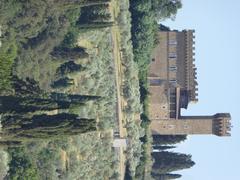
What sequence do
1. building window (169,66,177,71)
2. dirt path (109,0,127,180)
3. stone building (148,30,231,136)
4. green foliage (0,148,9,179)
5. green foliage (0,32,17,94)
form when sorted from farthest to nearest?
1. building window (169,66,177,71)
2. stone building (148,30,231,136)
3. dirt path (109,0,127,180)
4. green foliage (0,148,9,179)
5. green foliage (0,32,17,94)

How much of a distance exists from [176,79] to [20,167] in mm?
30781

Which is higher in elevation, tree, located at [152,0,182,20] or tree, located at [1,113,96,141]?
tree, located at [152,0,182,20]

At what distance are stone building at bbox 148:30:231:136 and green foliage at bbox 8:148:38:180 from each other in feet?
92.8

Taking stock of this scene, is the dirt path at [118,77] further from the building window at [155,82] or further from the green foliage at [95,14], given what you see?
the building window at [155,82]

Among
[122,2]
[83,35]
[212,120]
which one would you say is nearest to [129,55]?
[122,2]

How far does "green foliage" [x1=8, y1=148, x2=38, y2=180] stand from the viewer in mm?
41031

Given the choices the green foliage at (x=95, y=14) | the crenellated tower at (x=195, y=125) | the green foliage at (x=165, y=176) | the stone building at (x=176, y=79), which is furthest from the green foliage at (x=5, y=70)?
the green foliage at (x=165, y=176)

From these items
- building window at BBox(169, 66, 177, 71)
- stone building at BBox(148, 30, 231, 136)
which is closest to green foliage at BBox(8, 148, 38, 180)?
stone building at BBox(148, 30, 231, 136)

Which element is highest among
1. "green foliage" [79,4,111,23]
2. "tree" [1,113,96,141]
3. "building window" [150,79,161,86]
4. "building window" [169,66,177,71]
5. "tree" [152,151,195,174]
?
"green foliage" [79,4,111,23]

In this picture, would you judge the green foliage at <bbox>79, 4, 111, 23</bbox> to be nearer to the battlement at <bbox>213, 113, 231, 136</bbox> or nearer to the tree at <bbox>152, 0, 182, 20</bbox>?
the tree at <bbox>152, 0, 182, 20</bbox>

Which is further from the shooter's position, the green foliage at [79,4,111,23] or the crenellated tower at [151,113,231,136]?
the crenellated tower at [151,113,231,136]

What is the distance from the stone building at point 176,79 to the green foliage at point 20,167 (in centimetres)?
2828

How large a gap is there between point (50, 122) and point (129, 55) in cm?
2216

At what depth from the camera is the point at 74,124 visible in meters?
40.4
